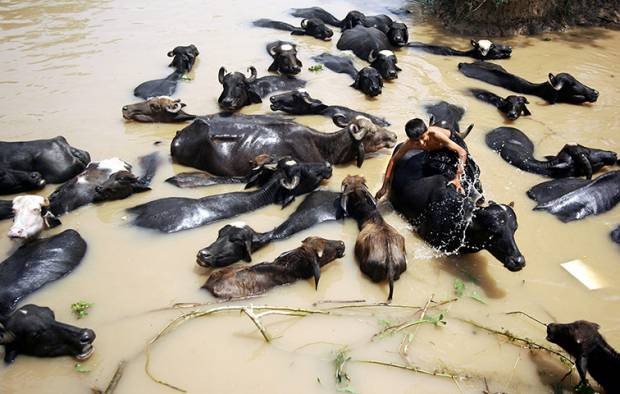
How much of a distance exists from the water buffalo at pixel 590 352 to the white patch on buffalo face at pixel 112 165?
489 cm

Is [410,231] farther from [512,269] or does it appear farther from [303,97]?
[303,97]

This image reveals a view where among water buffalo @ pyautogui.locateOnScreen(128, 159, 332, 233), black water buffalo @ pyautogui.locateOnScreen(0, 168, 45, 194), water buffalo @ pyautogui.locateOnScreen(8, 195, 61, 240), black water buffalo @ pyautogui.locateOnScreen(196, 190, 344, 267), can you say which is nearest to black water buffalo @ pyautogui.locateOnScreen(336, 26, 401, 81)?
water buffalo @ pyautogui.locateOnScreen(128, 159, 332, 233)

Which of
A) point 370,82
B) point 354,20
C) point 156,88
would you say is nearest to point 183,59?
point 156,88

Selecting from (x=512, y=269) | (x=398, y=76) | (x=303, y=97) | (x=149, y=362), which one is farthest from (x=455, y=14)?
(x=149, y=362)

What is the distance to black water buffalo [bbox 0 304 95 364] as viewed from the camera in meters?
3.87

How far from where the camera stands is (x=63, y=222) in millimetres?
5609

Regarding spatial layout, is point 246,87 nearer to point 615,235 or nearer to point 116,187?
point 116,187

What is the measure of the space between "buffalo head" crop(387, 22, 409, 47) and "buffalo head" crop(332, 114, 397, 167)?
4.55m

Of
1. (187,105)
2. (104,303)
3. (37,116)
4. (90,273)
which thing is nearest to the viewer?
(104,303)

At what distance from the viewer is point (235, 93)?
806 centimetres

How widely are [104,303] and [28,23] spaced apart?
393 inches

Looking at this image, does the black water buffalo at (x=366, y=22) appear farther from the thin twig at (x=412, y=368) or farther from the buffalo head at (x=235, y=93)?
the thin twig at (x=412, y=368)

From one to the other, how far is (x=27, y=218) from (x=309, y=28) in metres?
8.36

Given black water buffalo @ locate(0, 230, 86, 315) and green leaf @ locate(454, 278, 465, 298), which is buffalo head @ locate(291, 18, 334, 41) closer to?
black water buffalo @ locate(0, 230, 86, 315)
